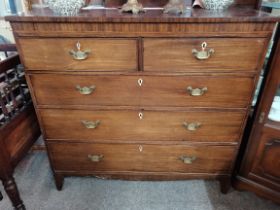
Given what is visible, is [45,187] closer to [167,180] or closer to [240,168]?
[167,180]

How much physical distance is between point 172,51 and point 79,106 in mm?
540

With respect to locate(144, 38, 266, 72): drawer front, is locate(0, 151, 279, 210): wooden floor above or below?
below

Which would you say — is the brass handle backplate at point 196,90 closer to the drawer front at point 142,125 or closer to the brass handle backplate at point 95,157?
the drawer front at point 142,125

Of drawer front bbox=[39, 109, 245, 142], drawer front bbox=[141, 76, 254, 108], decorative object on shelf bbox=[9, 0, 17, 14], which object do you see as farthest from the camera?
decorative object on shelf bbox=[9, 0, 17, 14]

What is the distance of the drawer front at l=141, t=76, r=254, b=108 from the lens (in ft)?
3.47

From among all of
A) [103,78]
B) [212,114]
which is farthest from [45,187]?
[212,114]

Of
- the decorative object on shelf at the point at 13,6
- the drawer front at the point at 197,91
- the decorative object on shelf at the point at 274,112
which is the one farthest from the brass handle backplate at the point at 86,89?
the decorative object on shelf at the point at 13,6

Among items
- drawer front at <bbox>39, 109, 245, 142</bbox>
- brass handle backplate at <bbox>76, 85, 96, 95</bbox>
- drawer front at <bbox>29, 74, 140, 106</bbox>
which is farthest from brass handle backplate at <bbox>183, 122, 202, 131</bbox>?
brass handle backplate at <bbox>76, 85, 96, 95</bbox>

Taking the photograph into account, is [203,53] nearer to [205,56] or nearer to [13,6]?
[205,56]

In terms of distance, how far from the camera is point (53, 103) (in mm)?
1148

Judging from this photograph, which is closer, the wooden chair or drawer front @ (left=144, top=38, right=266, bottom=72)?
drawer front @ (left=144, top=38, right=266, bottom=72)

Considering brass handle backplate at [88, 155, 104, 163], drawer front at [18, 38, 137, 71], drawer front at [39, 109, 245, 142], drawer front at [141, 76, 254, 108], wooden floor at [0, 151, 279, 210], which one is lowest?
wooden floor at [0, 151, 279, 210]

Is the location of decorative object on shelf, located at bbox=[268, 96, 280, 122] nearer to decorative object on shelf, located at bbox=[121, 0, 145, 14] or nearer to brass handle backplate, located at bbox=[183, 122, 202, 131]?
brass handle backplate, located at bbox=[183, 122, 202, 131]

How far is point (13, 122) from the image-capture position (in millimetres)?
1185
